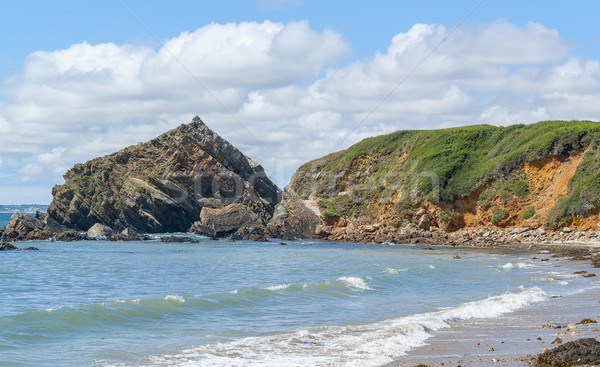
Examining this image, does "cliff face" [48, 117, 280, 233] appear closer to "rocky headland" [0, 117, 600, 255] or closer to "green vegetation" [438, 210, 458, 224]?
"rocky headland" [0, 117, 600, 255]

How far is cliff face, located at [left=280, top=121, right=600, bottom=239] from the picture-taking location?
47062mm

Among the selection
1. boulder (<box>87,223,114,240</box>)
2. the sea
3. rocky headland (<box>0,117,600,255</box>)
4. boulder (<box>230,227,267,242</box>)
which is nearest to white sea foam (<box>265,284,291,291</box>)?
the sea

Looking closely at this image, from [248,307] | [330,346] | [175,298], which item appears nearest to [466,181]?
[248,307]

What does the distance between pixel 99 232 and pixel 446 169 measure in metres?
37.1

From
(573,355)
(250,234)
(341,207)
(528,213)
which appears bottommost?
(573,355)

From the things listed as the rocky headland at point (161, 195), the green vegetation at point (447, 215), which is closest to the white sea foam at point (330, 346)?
the green vegetation at point (447, 215)

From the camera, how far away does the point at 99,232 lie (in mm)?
58125

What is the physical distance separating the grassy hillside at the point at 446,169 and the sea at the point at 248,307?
19.1 m

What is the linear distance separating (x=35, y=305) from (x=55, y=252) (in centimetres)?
2663

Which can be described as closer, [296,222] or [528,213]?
[528,213]

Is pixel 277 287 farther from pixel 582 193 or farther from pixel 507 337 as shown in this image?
pixel 582 193

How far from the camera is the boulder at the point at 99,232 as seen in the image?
57.8 m

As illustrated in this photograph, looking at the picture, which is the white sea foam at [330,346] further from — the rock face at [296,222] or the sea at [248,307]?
the rock face at [296,222]

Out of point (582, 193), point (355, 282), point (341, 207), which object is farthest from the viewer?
point (341, 207)
